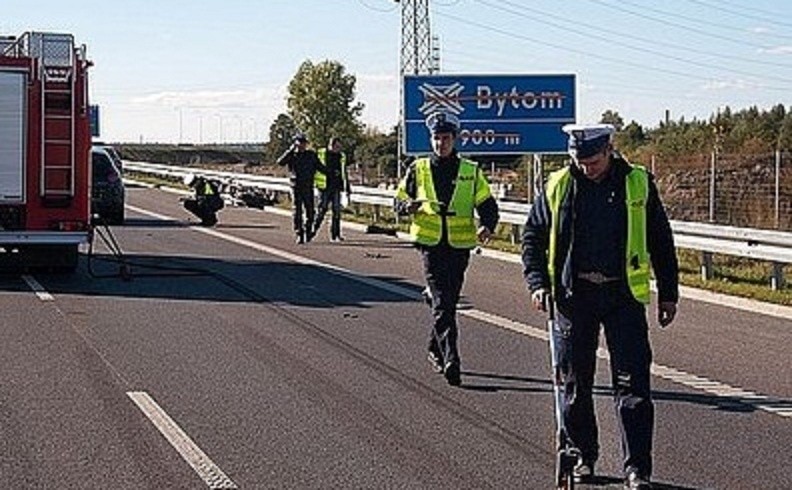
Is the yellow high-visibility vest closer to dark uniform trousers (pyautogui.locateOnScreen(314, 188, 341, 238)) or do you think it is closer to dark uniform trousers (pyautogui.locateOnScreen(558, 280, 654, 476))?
dark uniform trousers (pyautogui.locateOnScreen(558, 280, 654, 476))

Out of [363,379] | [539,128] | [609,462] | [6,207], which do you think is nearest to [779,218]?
[539,128]

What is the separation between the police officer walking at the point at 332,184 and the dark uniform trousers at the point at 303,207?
407 millimetres

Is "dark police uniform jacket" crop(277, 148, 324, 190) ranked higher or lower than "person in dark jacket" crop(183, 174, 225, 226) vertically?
higher

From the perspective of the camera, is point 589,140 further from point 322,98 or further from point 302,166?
point 322,98

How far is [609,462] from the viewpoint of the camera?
8.21 m

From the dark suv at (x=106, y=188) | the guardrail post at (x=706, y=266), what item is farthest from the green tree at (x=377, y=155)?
the guardrail post at (x=706, y=266)

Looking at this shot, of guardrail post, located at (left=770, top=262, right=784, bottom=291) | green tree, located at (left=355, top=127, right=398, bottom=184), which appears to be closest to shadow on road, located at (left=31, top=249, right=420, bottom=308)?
guardrail post, located at (left=770, top=262, right=784, bottom=291)

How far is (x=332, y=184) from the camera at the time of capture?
25797 millimetres

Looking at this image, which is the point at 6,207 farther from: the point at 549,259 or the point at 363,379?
the point at 549,259

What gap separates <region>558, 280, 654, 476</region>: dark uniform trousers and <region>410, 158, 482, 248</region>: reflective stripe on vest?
10.4 feet

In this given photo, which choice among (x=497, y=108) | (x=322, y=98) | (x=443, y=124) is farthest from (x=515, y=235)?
(x=322, y=98)

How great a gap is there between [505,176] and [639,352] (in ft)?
102

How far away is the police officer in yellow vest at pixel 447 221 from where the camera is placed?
10.9 m

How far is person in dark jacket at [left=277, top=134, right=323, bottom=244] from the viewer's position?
81.0 ft
